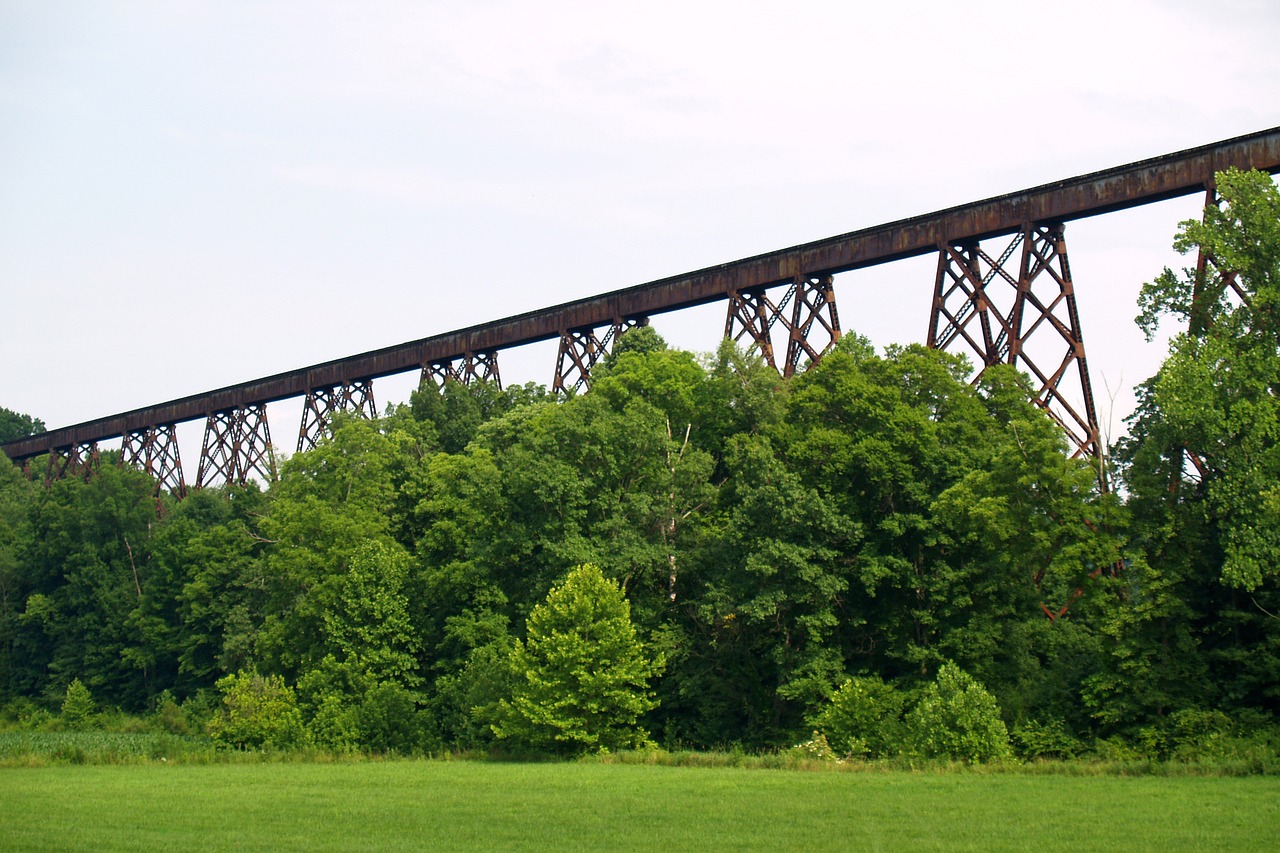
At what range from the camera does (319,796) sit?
1995cm

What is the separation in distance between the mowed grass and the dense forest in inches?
126

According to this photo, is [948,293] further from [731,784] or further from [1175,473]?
[731,784]

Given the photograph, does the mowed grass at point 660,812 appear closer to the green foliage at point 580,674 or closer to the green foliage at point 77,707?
the green foliage at point 580,674

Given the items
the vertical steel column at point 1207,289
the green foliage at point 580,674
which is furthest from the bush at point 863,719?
the vertical steel column at point 1207,289

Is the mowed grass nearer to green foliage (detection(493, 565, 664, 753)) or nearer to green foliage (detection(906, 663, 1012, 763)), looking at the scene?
green foliage (detection(906, 663, 1012, 763))

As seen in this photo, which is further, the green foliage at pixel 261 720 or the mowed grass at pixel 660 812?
the green foliage at pixel 261 720

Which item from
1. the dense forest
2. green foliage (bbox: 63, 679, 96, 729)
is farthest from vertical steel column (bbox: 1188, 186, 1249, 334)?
green foliage (bbox: 63, 679, 96, 729)

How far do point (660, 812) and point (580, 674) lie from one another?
28.8 feet

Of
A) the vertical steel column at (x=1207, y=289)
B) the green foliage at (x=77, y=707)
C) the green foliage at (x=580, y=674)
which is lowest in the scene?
the green foliage at (x=77, y=707)

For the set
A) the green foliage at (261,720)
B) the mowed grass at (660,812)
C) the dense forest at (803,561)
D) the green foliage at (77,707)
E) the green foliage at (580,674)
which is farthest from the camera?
the green foliage at (77,707)

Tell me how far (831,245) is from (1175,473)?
9.55 meters

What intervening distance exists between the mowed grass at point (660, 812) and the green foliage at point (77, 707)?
77.8 feet

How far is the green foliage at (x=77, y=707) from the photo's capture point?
1747 inches

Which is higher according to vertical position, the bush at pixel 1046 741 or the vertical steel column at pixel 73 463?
the vertical steel column at pixel 73 463
